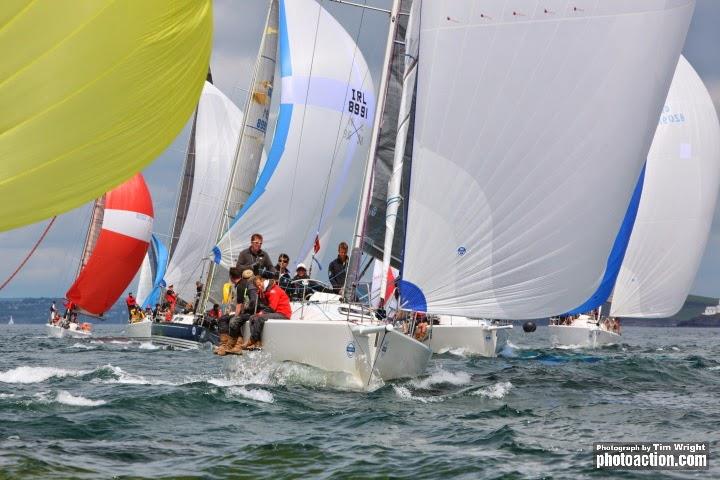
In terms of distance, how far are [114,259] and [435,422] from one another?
3049 cm

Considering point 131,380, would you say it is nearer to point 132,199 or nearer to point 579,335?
point 579,335

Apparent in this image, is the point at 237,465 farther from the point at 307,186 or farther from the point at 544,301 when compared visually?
the point at 307,186

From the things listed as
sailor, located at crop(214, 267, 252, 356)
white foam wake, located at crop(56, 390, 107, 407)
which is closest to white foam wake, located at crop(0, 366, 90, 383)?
white foam wake, located at crop(56, 390, 107, 407)

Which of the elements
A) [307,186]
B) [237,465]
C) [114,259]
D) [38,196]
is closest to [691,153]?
[307,186]

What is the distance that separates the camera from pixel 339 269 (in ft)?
65.3

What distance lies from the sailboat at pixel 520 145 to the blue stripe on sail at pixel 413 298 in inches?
0.6

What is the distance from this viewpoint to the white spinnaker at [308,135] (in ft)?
94.8

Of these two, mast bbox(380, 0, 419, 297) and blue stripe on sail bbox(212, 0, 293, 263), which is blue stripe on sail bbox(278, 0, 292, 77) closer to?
blue stripe on sail bbox(212, 0, 293, 263)

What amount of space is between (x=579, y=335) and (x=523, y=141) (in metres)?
22.9

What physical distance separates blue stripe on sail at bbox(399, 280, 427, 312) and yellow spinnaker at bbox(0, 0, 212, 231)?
9166 millimetres

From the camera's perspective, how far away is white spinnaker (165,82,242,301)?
39412 millimetres

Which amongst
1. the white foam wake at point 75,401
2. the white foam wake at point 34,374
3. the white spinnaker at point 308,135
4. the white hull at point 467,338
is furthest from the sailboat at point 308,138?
the white foam wake at point 75,401

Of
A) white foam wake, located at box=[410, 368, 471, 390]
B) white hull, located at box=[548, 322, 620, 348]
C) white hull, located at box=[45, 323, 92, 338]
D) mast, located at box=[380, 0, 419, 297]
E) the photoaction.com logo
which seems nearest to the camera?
the photoaction.com logo

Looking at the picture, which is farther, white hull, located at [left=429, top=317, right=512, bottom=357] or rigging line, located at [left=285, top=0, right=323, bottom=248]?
rigging line, located at [left=285, top=0, right=323, bottom=248]
